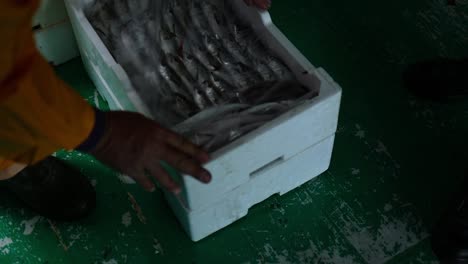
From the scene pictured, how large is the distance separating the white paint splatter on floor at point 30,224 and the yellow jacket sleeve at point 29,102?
1.02 ft

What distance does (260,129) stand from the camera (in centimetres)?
79

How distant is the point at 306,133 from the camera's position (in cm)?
86

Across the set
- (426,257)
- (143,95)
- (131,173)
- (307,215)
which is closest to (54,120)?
(131,173)

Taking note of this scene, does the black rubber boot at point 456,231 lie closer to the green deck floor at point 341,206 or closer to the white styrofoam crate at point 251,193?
the green deck floor at point 341,206

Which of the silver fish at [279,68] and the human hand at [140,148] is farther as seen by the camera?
the silver fish at [279,68]

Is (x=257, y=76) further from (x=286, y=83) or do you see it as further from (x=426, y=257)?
(x=426, y=257)

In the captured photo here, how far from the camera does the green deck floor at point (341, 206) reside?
94 cm

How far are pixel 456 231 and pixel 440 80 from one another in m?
0.32

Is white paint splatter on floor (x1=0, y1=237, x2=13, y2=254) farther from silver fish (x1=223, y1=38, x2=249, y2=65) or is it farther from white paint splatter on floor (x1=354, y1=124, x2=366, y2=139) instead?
white paint splatter on floor (x1=354, y1=124, x2=366, y2=139)

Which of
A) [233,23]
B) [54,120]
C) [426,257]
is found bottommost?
[426,257]

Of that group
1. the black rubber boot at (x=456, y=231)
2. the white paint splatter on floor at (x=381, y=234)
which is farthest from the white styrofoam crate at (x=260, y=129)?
the black rubber boot at (x=456, y=231)

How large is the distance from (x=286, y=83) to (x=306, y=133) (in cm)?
8

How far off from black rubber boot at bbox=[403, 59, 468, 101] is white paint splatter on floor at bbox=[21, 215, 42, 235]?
0.72 metres

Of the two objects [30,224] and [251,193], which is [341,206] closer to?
[251,193]
